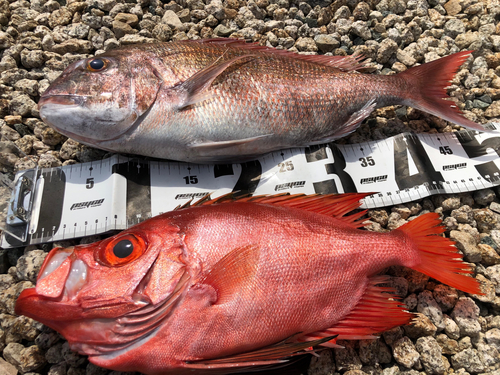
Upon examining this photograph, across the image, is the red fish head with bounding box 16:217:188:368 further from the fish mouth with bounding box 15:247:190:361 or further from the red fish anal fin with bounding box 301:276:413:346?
the red fish anal fin with bounding box 301:276:413:346

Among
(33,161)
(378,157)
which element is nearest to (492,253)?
(378,157)

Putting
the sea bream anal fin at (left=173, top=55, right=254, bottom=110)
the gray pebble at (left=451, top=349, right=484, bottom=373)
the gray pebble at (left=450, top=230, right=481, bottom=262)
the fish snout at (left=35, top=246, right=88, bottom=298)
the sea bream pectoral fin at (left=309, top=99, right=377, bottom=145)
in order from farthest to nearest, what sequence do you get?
the sea bream pectoral fin at (left=309, top=99, right=377, bottom=145) < the gray pebble at (left=450, top=230, right=481, bottom=262) < the sea bream anal fin at (left=173, top=55, right=254, bottom=110) < the gray pebble at (left=451, top=349, right=484, bottom=373) < the fish snout at (left=35, top=246, right=88, bottom=298)

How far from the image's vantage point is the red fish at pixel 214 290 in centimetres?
123

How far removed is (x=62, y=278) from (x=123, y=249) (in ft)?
0.77

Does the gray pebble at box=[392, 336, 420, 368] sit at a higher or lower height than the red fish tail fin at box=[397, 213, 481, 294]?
lower

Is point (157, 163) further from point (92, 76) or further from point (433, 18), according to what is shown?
point (433, 18)

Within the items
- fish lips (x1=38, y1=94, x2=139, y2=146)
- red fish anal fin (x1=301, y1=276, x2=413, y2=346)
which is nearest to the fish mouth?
red fish anal fin (x1=301, y1=276, x2=413, y2=346)

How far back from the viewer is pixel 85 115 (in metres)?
1.86

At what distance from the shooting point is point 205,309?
1273 mm

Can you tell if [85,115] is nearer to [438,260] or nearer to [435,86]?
[438,260]

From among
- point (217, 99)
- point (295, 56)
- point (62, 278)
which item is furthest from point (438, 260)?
point (62, 278)

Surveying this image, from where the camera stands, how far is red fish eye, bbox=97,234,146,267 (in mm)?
1272

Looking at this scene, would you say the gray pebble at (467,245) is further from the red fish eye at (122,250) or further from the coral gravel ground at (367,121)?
the red fish eye at (122,250)

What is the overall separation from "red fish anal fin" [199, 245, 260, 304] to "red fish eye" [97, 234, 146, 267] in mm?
287
